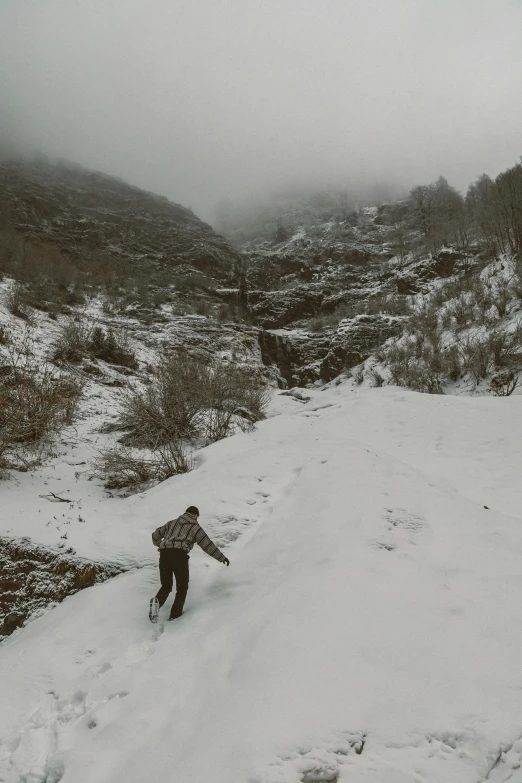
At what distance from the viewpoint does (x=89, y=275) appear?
27.2 metres

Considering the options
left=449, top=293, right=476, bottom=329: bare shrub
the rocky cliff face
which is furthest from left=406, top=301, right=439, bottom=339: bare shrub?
the rocky cliff face

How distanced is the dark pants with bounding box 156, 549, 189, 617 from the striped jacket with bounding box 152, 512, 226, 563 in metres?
0.08

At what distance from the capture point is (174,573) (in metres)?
4.48

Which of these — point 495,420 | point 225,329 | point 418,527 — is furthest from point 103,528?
point 225,329

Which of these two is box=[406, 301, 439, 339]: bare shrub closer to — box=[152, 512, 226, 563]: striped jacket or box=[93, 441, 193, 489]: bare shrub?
box=[93, 441, 193, 489]: bare shrub

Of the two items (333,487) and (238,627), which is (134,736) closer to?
(238,627)

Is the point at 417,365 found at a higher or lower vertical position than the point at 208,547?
higher

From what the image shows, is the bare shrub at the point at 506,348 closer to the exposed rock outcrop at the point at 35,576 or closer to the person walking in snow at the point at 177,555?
the person walking in snow at the point at 177,555

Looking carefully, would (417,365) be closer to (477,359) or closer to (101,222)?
(477,359)

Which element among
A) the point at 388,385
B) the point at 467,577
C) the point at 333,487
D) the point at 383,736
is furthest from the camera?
the point at 388,385

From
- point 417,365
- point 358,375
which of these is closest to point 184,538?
point 417,365

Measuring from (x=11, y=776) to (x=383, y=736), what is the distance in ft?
8.26

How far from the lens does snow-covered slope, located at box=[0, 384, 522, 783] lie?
220 cm

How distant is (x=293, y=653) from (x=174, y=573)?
2038 mm
